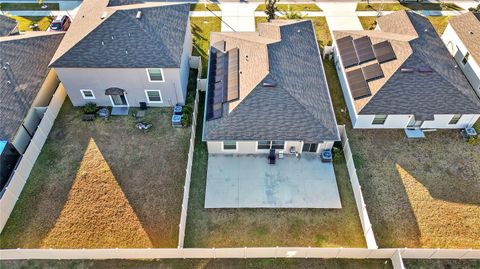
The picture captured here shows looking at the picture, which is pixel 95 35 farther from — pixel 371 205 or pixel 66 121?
pixel 371 205

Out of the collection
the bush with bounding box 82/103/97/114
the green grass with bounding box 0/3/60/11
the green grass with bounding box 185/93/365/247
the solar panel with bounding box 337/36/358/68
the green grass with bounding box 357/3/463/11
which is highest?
the solar panel with bounding box 337/36/358/68

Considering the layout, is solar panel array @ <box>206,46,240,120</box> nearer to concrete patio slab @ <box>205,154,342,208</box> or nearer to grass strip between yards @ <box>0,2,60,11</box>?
concrete patio slab @ <box>205,154,342,208</box>

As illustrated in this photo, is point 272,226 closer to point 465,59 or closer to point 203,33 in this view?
point 203,33

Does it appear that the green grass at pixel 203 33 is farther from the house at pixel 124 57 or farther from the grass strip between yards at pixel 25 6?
the grass strip between yards at pixel 25 6

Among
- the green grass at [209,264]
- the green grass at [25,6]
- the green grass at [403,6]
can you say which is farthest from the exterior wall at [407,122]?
the green grass at [25,6]

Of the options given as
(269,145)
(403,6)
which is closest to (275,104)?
(269,145)

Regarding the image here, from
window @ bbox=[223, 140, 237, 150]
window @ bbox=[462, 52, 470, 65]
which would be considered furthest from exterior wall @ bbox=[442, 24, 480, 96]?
window @ bbox=[223, 140, 237, 150]
